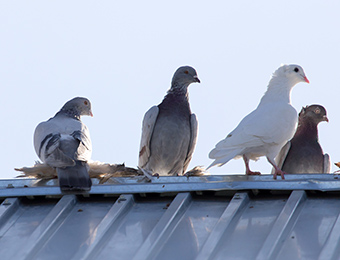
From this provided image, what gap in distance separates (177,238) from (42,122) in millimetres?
4321

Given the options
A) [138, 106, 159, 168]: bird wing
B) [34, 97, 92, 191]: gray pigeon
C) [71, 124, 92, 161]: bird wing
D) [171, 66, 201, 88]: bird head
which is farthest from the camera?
[171, 66, 201, 88]: bird head

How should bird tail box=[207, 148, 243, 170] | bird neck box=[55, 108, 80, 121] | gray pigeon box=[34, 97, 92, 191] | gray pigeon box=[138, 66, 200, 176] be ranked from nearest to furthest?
gray pigeon box=[34, 97, 92, 191]
bird tail box=[207, 148, 243, 170]
bird neck box=[55, 108, 80, 121]
gray pigeon box=[138, 66, 200, 176]

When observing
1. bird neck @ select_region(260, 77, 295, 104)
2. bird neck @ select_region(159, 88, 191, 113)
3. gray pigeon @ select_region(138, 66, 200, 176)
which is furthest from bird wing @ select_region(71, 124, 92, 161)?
bird neck @ select_region(260, 77, 295, 104)

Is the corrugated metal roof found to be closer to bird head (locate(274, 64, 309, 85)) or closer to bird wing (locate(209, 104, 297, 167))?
bird wing (locate(209, 104, 297, 167))

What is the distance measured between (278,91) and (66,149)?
12.8 ft

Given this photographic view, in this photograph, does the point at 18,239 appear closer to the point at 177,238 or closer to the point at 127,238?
the point at 127,238

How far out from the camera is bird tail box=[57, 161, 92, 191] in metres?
6.74

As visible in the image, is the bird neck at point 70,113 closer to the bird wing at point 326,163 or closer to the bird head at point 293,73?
the bird head at point 293,73

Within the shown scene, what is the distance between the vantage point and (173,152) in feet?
37.5

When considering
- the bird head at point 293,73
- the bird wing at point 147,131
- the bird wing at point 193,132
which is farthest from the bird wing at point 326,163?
the bird wing at point 147,131

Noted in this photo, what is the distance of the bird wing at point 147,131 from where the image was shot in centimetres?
1148

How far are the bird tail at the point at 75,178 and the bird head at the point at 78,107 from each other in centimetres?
354

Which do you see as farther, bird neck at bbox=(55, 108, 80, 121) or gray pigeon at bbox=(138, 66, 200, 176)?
gray pigeon at bbox=(138, 66, 200, 176)

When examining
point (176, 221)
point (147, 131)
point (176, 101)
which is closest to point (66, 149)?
point (176, 221)
